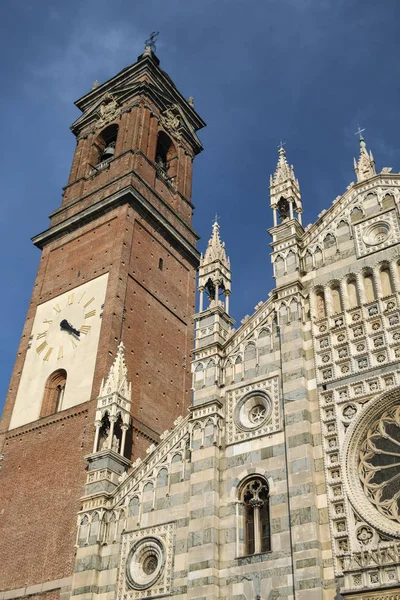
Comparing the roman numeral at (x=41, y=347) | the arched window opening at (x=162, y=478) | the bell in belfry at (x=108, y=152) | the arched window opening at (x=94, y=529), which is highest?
the bell in belfry at (x=108, y=152)

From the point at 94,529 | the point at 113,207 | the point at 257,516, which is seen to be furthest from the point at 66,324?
the point at 257,516

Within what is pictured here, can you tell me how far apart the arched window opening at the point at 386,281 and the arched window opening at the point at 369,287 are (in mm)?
311

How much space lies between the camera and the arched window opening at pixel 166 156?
41219 millimetres

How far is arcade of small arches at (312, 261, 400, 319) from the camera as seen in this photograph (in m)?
20.5

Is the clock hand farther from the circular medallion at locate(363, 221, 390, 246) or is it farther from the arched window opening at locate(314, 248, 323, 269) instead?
the circular medallion at locate(363, 221, 390, 246)

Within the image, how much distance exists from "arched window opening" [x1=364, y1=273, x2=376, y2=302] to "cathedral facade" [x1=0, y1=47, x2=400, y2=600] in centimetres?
4

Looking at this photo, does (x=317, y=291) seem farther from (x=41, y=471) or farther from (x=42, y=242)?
(x=42, y=242)

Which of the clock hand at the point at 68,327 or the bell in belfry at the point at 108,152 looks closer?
the clock hand at the point at 68,327

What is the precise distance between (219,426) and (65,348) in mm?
11904

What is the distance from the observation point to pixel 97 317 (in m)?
30.5

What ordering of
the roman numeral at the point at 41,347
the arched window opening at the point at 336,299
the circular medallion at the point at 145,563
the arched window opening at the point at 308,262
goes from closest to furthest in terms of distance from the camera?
1. the circular medallion at the point at 145,563
2. the arched window opening at the point at 336,299
3. the arched window opening at the point at 308,262
4. the roman numeral at the point at 41,347

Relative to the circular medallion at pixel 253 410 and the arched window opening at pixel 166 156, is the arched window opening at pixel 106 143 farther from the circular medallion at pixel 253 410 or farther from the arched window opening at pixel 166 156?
the circular medallion at pixel 253 410

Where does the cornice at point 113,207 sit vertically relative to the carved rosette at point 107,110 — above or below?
below

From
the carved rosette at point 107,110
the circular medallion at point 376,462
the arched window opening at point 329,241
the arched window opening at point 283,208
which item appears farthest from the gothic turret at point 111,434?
the carved rosette at point 107,110
